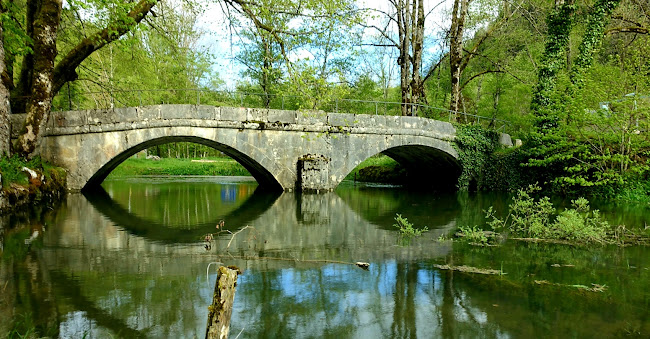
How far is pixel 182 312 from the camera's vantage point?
12.3 ft

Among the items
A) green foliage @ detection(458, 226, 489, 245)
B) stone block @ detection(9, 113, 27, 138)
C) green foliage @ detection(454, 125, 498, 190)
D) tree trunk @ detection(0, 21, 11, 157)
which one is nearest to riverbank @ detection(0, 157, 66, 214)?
tree trunk @ detection(0, 21, 11, 157)

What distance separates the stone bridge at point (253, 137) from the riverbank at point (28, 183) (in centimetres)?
81

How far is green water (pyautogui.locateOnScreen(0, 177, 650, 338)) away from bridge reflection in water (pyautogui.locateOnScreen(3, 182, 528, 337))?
2 centimetres

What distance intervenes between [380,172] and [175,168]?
12743mm

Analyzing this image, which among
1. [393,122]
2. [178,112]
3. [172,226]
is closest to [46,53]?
[178,112]

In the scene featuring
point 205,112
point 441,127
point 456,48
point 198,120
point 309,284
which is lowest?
point 309,284

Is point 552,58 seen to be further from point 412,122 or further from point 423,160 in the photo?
point 423,160

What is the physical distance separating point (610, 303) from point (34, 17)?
13754mm

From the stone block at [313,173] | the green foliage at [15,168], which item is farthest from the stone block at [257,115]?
the green foliage at [15,168]

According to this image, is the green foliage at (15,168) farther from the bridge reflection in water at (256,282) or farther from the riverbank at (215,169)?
the riverbank at (215,169)

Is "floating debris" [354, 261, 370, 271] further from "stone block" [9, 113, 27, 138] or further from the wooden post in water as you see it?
"stone block" [9, 113, 27, 138]

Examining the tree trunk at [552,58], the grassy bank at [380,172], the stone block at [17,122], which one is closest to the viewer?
the stone block at [17,122]

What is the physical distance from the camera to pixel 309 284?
4598mm

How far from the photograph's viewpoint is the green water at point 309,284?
A: 350cm
